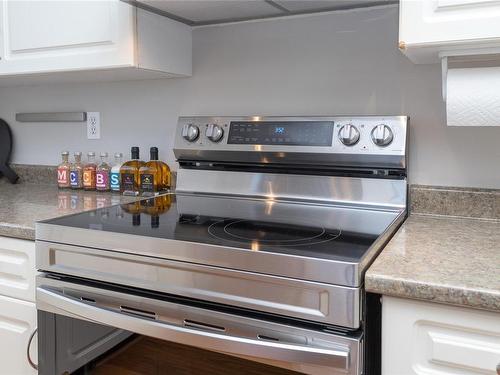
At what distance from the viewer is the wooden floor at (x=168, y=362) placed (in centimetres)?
127

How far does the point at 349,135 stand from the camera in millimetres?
1336

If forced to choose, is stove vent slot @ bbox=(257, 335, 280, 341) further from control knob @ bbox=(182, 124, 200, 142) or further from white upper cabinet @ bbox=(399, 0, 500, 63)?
control knob @ bbox=(182, 124, 200, 142)

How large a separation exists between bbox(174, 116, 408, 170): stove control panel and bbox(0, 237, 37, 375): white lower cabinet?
1.84 feet

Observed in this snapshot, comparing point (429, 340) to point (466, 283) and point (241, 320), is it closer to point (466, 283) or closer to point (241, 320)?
point (466, 283)

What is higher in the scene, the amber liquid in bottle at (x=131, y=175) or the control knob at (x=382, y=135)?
the control knob at (x=382, y=135)

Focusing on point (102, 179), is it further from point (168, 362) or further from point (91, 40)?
point (168, 362)

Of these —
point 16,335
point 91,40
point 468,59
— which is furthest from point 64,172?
point 468,59

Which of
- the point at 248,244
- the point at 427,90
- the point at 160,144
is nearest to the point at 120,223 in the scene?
the point at 248,244

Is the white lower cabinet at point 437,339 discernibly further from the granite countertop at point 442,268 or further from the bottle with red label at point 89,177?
the bottle with red label at point 89,177

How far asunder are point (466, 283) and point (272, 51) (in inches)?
39.0

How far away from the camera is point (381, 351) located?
0.90 metres

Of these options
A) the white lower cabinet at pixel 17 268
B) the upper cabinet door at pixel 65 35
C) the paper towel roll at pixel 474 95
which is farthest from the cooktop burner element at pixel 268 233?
the upper cabinet door at pixel 65 35

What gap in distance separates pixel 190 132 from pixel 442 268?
0.93m

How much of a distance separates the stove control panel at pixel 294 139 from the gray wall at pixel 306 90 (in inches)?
4.4
